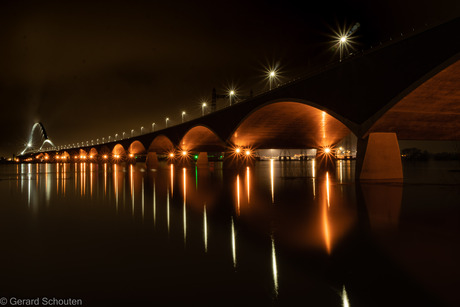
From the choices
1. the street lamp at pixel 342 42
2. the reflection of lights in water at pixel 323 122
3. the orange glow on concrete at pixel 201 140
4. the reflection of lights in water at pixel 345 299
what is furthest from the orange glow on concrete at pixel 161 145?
the reflection of lights in water at pixel 345 299

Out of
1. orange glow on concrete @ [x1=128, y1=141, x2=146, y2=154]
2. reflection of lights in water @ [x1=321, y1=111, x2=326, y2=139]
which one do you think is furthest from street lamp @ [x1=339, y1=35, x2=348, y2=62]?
orange glow on concrete @ [x1=128, y1=141, x2=146, y2=154]

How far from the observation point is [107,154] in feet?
386

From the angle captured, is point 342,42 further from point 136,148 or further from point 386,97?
point 136,148

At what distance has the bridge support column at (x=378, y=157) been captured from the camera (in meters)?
22.8

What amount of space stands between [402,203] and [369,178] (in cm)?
1097

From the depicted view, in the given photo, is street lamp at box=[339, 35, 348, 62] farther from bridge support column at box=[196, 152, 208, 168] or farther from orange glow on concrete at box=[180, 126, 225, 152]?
bridge support column at box=[196, 152, 208, 168]

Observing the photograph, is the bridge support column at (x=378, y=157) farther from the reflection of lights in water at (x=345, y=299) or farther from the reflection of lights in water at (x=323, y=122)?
the reflection of lights in water at (x=345, y=299)

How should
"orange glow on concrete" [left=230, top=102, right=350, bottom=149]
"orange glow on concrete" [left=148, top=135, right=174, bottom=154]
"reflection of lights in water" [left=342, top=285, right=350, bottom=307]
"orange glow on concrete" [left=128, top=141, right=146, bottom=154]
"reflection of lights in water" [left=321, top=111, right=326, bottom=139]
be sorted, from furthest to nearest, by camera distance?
"orange glow on concrete" [left=128, top=141, right=146, bottom=154]
"orange glow on concrete" [left=148, top=135, right=174, bottom=154]
"orange glow on concrete" [left=230, top=102, right=350, bottom=149]
"reflection of lights in water" [left=321, top=111, right=326, bottom=139]
"reflection of lights in water" [left=342, top=285, right=350, bottom=307]

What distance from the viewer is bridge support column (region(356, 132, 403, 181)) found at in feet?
74.9

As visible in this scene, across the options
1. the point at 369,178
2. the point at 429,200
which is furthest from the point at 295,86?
the point at 429,200
